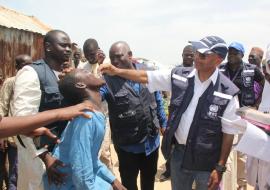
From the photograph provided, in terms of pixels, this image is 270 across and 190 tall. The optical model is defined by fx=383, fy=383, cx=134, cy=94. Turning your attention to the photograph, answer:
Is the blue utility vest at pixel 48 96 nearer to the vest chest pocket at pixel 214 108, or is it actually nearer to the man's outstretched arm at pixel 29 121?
the man's outstretched arm at pixel 29 121

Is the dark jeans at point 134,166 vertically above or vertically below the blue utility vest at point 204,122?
below

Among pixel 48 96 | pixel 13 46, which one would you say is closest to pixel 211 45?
pixel 48 96

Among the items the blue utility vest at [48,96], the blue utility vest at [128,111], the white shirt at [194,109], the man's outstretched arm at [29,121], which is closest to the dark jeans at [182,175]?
the white shirt at [194,109]

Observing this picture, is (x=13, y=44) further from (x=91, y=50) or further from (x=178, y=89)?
(x=178, y=89)

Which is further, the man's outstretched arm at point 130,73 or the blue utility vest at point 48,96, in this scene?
the man's outstretched arm at point 130,73

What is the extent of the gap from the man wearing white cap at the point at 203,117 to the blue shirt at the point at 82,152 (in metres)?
0.90

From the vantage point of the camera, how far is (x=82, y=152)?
237cm

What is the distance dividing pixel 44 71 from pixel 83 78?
543 mm

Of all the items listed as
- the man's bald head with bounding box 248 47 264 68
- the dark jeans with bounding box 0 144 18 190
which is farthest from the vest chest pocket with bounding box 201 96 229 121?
the man's bald head with bounding box 248 47 264 68

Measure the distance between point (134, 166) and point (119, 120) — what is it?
538 mm

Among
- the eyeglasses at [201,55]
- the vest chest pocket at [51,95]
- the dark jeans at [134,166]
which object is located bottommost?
the dark jeans at [134,166]

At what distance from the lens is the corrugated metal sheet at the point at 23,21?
11.7 metres

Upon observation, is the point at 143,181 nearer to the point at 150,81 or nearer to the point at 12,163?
the point at 150,81

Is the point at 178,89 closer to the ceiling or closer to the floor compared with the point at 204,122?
closer to the ceiling
